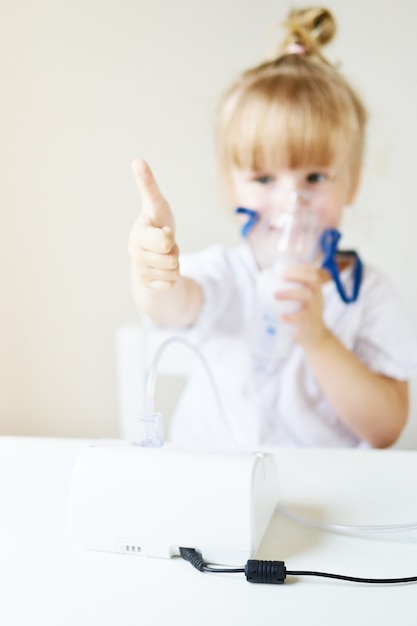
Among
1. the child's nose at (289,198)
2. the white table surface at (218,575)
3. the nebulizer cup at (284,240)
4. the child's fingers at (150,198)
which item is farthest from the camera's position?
the child's nose at (289,198)

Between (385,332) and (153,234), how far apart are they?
0.57 meters

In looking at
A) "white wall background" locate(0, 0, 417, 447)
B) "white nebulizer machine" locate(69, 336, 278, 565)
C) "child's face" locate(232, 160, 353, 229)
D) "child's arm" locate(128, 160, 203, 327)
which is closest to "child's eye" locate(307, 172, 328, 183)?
"child's face" locate(232, 160, 353, 229)

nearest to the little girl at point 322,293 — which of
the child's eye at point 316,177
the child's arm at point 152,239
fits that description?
the child's eye at point 316,177

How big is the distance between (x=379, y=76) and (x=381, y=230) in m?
0.25

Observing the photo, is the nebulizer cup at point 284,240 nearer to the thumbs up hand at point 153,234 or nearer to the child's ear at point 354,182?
the child's ear at point 354,182

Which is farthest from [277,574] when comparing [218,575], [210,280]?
[210,280]

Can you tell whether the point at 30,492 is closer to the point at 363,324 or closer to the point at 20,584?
the point at 20,584

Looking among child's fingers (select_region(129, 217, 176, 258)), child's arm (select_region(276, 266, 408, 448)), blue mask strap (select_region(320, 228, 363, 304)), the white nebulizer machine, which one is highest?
child's fingers (select_region(129, 217, 176, 258))

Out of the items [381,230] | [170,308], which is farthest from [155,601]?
[381,230]

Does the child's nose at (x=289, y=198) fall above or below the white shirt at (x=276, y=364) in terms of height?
above

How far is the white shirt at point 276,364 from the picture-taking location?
107cm

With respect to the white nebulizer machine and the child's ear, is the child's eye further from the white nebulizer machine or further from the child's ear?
the white nebulizer machine

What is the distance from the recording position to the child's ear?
1.12 metres

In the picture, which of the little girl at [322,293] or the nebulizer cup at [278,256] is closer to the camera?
the nebulizer cup at [278,256]
